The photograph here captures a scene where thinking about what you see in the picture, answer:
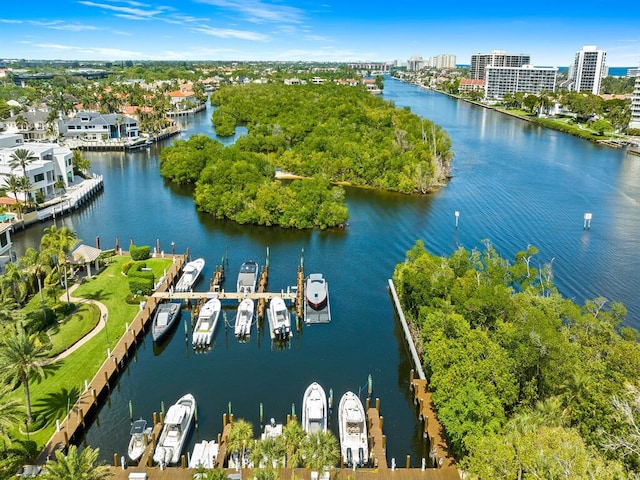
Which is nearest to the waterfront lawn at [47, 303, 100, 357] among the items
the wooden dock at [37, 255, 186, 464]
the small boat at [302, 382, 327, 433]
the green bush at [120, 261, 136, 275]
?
the wooden dock at [37, 255, 186, 464]

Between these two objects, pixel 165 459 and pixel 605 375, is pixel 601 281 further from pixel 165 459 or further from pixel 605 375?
pixel 165 459

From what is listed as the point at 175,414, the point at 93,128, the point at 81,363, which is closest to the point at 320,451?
the point at 175,414

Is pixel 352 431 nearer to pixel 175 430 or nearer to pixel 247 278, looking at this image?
pixel 175 430

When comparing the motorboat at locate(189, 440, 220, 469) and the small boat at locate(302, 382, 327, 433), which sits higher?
the small boat at locate(302, 382, 327, 433)

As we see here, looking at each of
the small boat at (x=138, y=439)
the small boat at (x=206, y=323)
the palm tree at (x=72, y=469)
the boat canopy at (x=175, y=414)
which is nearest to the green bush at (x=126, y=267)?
the small boat at (x=206, y=323)

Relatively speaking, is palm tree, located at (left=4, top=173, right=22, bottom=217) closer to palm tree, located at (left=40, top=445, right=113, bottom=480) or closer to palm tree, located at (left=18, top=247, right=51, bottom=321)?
palm tree, located at (left=18, top=247, right=51, bottom=321)

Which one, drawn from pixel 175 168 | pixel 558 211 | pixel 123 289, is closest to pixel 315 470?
pixel 123 289
